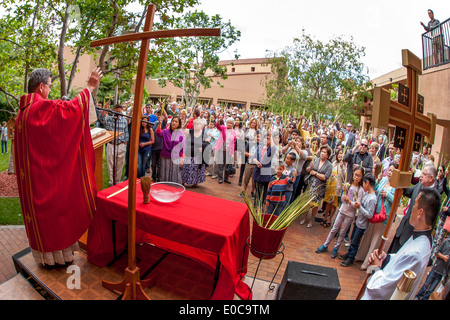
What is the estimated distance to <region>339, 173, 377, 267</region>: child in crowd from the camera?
13.9 feet

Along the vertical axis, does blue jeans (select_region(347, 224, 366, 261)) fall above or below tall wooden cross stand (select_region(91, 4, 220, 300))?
below

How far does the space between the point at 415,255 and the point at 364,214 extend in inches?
95.2

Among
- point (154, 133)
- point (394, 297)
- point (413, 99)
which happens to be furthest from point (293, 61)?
point (394, 297)

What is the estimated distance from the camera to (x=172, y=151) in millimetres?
6430

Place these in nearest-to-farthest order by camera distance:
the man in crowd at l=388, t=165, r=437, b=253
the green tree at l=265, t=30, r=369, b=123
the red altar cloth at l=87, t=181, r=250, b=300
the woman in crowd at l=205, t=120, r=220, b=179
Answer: the red altar cloth at l=87, t=181, r=250, b=300 < the man in crowd at l=388, t=165, r=437, b=253 < the woman in crowd at l=205, t=120, r=220, b=179 < the green tree at l=265, t=30, r=369, b=123

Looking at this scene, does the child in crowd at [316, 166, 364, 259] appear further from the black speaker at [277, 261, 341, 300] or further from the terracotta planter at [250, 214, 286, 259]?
the terracotta planter at [250, 214, 286, 259]

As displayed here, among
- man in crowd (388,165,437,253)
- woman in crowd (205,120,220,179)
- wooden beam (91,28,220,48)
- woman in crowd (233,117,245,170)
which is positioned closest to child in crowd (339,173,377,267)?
man in crowd (388,165,437,253)

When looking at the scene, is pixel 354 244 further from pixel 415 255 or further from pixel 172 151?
pixel 172 151

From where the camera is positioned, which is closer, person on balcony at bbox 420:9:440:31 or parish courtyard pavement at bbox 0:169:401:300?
parish courtyard pavement at bbox 0:169:401:300

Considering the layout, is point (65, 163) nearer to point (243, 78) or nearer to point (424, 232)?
point (424, 232)

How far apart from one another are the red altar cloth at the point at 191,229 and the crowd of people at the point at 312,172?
2.00 ft

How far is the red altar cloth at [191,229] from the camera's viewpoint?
8.68ft

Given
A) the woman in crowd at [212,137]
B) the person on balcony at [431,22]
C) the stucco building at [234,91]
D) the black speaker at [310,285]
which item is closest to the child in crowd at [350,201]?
the black speaker at [310,285]
